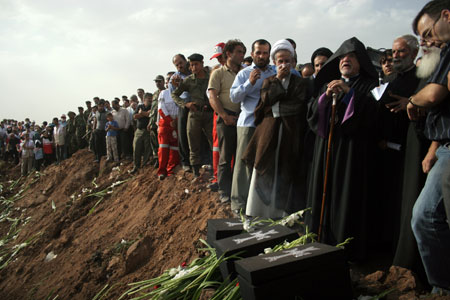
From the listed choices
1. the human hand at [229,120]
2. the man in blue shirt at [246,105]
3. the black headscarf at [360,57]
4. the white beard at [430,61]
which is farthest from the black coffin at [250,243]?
the human hand at [229,120]

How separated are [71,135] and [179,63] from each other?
9.95 m

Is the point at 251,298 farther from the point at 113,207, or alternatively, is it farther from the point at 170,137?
the point at 113,207

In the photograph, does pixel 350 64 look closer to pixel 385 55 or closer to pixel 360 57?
pixel 360 57

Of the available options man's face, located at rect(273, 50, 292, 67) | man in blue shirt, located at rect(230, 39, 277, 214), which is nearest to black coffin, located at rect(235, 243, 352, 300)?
man in blue shirt, located at rect(230, 39, 277, 214)

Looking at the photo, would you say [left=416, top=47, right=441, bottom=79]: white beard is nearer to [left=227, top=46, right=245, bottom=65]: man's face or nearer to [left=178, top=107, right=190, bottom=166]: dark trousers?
[left=227, top=46, right=245, bottom=65]: man's face

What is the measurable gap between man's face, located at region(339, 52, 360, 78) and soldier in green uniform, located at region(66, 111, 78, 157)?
13392mm

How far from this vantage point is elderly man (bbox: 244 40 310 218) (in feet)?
11.3

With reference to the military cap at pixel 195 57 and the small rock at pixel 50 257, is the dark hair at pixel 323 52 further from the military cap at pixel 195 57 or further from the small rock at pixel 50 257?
the small rock at pixel 50 257

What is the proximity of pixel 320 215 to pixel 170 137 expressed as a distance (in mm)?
4269

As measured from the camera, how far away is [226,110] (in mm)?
4523

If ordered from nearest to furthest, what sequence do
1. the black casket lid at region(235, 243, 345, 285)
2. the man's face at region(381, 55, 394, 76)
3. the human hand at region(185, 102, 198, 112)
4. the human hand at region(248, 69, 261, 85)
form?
1. the black casket lid at region(235, 243, 345, 285)
2. the man's face at region(381, 55, 394, 76)
3. the human hand at region(248, 69, 261, 85)
4. the human hand at region(185, 102, 198, 112)

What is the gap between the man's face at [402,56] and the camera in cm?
294

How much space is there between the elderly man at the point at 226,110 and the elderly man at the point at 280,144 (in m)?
0.88

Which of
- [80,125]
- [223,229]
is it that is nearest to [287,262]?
[223,229]
